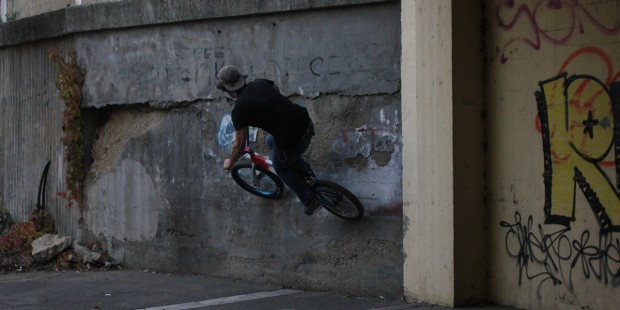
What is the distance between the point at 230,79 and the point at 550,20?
9.89ft

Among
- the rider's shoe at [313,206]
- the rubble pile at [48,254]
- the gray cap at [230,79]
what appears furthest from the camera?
the rubble pile at [48,254]

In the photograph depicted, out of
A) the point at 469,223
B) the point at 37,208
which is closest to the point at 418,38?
the point at 469,223

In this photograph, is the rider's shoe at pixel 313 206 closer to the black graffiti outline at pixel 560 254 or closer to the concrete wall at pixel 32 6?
the black graffiti outline at pixel 560 254

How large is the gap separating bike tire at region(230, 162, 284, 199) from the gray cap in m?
0.92

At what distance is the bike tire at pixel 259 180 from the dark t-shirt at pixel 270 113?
63 centimetres

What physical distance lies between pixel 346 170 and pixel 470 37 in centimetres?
180

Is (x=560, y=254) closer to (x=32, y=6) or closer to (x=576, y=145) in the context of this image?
(x=576, y=145)

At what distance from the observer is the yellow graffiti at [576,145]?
705cm

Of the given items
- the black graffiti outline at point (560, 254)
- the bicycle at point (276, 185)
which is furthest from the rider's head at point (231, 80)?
the black graffiti outline at point (560, 254)

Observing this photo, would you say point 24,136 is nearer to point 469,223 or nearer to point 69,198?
point 69,198

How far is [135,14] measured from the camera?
35.2 ft

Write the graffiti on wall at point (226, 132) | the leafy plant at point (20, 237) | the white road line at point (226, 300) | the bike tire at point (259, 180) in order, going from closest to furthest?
the white road line at point (226, 300)
the bike tire at point (259, 180)
the graffiti on wall at point (226, 132)
the leafy plant at point (20, 237)

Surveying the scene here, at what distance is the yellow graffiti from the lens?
7.05 meters


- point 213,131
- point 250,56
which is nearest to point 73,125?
point 213,131
